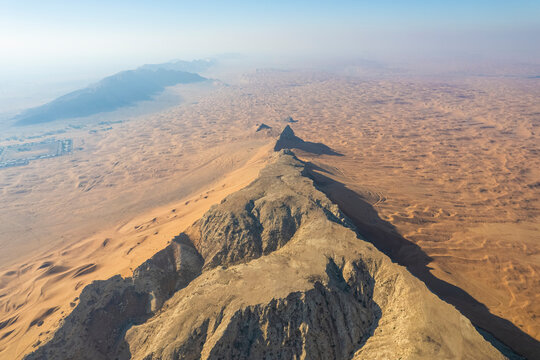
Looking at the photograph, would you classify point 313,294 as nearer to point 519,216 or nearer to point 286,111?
point 519,216

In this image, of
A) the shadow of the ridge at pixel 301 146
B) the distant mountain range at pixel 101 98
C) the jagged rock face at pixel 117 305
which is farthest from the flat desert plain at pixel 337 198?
the distant mountain range at pixel 101 98

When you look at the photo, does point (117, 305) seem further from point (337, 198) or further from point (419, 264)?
point (419, 264)

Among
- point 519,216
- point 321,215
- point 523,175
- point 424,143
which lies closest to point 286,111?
point 424,143

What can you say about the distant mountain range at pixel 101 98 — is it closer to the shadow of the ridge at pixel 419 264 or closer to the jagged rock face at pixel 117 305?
the jagged rock face at pixel 117 305

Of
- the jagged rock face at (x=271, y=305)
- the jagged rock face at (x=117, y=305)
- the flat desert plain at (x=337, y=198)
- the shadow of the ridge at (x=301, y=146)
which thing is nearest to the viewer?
the jagged rock face at (x=271, y=305)

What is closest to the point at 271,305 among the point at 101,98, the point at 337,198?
the point at 337,198

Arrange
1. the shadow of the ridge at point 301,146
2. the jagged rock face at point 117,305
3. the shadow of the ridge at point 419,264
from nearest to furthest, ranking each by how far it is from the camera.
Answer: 1. the jagged rock face at point 117,305
2. the shadow of the ridge at point 419,264
3. the shadow of the ridge at point 301,146

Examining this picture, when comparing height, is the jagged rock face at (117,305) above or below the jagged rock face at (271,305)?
below

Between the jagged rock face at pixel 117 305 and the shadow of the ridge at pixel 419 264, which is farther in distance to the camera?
the shadow of the ridge at pixel 419 264
